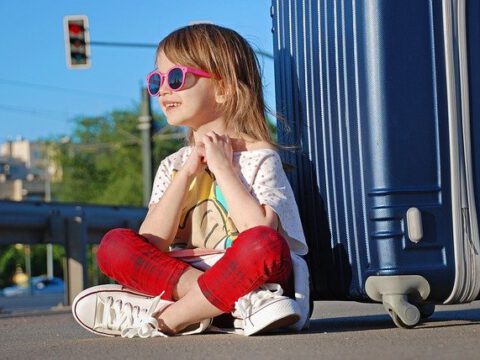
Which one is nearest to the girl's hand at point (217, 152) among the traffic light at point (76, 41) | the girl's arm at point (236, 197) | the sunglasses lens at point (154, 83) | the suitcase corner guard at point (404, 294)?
the girl's arm at point (236, 197)

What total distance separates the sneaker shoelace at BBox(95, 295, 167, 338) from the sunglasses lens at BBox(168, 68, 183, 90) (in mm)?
1016

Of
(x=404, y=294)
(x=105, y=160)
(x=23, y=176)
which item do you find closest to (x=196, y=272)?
(x=404, y=294)

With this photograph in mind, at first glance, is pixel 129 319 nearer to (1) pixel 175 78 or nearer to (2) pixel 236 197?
(2) pixel 236 197

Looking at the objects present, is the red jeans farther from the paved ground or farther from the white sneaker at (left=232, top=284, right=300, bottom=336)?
the paved ground

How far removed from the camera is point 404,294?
447cm

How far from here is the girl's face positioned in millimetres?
4934

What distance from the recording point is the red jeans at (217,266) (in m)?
4.21

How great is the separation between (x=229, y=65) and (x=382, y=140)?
33.9 inches

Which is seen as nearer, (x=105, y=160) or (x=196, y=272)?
(x=196, y=272)

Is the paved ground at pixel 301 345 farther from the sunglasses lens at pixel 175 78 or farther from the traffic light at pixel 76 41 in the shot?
the traffic light at pixel 76 41

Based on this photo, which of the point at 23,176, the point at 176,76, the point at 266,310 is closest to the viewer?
the point at 266,310

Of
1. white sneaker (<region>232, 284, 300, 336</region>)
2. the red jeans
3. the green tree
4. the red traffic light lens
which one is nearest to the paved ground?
white sneaker (<region>232, 284, 300, 336</region>)

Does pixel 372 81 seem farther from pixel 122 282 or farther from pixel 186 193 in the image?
pixel 122 282

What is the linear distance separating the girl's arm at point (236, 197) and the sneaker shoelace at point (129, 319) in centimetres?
48
